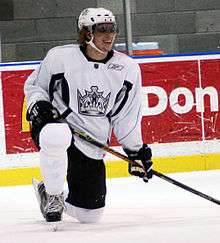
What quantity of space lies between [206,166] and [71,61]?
2126mm

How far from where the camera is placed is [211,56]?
16.2ft

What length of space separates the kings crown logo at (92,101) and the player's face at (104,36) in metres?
→ 0.15

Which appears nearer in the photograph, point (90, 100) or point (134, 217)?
point (90, 100)

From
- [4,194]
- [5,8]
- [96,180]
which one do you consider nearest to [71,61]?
[96,180]

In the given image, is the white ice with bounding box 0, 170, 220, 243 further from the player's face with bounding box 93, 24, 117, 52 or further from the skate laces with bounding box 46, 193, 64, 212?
the player's face with bounding box 93, 24, 117, 52

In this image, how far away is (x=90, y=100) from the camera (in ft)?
9.44

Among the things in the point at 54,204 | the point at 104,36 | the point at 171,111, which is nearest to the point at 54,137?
the point at 54,204

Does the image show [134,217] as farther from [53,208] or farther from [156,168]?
[156,168]

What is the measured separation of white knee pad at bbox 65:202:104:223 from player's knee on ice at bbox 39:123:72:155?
399 mm

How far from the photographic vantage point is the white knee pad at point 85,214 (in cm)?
293

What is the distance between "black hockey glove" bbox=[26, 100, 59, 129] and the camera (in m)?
2.66

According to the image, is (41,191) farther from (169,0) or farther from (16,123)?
(169,0)

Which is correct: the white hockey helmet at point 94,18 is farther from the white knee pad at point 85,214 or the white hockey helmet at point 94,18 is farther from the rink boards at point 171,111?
the rink boards at point 171,111

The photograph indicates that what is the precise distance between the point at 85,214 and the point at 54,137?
0.46 metres
